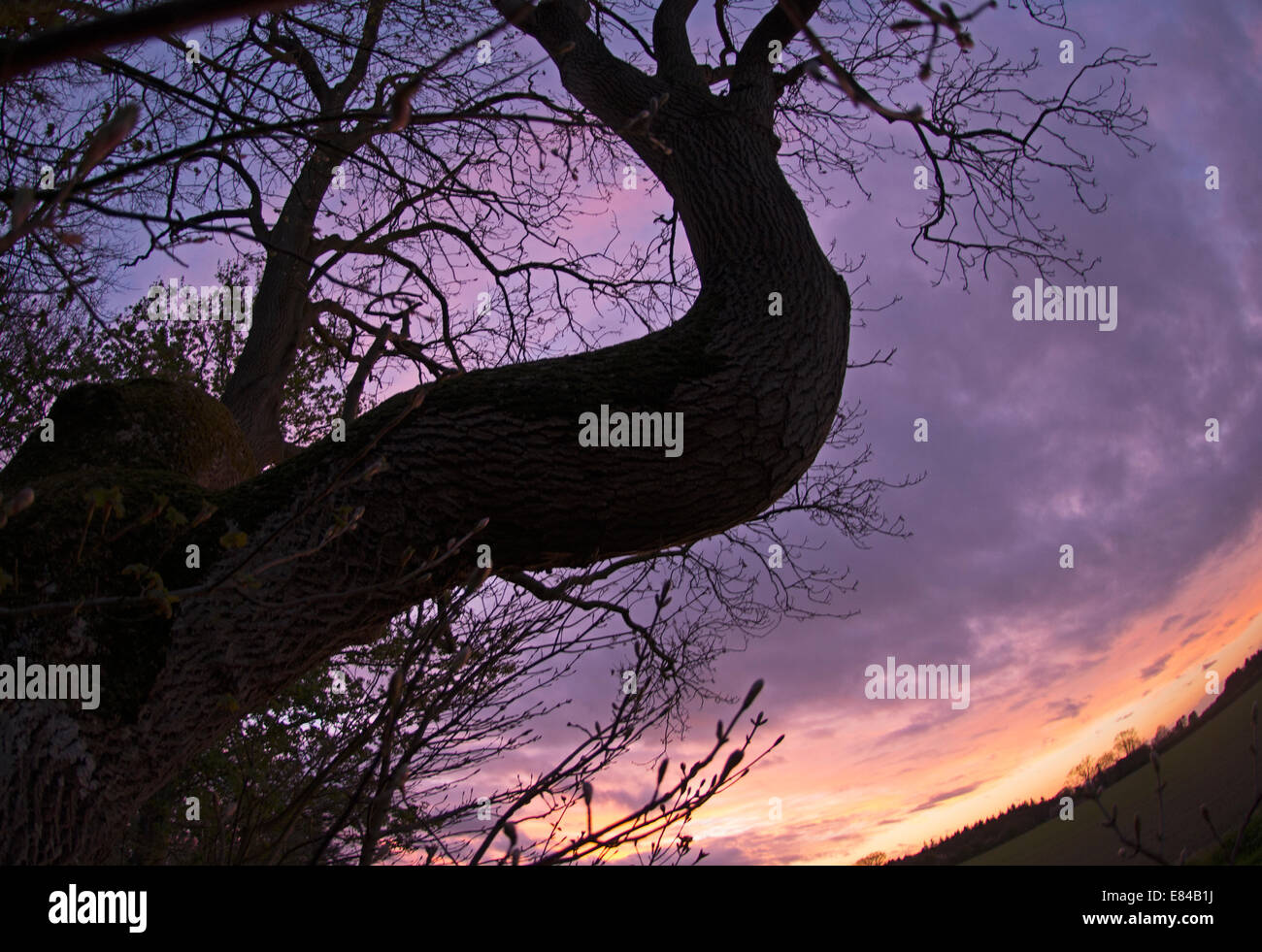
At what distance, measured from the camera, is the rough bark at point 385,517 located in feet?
8.45

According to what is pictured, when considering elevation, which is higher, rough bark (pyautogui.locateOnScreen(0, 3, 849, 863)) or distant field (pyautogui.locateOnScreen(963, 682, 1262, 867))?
rough bark (pyautogui.locateOnScreen(0, 3, 849, 863))

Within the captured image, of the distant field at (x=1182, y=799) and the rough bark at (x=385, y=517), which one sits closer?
the rough bark at (x=385, y=517)

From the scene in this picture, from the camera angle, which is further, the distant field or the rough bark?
the distant field

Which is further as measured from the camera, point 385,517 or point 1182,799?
point 1182,799

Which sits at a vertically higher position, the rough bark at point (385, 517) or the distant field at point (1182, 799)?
the rough bark at point (385, 517)

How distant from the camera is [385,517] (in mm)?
2812

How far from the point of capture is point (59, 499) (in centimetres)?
293

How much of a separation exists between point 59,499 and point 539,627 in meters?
1.98

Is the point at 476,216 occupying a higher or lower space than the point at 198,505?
higher

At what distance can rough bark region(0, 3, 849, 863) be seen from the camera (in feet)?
8.45

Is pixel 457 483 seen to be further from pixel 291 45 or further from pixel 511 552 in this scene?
pixel 291 45
